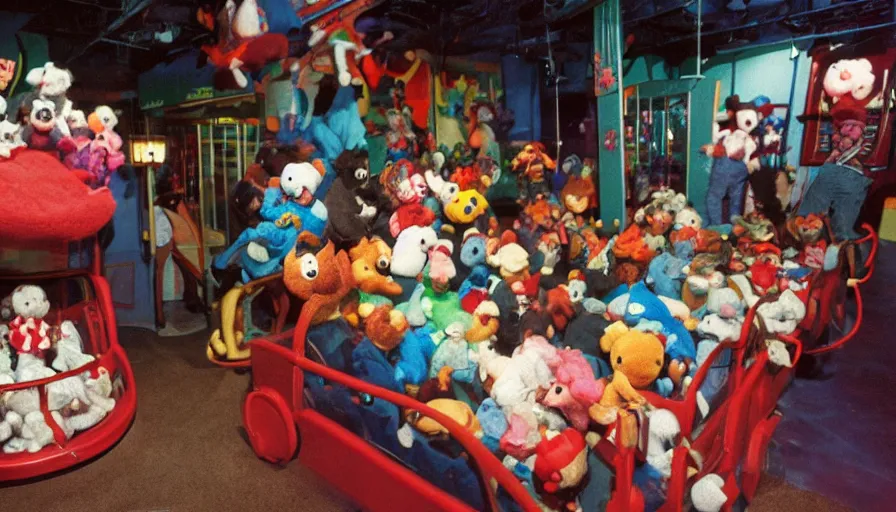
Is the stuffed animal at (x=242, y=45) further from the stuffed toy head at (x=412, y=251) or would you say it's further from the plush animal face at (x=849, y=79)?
the plush animal face at (x=849, y=79)

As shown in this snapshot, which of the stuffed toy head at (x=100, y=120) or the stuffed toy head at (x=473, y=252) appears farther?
the stuffed toy head at (x=100, y=120)

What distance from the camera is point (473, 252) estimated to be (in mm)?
3229

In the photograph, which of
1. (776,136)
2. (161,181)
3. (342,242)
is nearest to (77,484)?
(342,242)

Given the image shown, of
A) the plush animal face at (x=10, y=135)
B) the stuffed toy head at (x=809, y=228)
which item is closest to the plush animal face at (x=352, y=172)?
the plush animal face at (x=10, y=135)

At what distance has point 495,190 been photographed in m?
5.29

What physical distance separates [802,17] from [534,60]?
2.04 meters

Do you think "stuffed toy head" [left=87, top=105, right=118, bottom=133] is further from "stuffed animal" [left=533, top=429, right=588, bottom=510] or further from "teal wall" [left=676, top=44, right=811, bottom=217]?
"teal wall" [left=676, top=44, right=811, bottom=217]

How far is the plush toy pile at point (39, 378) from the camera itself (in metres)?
2.91

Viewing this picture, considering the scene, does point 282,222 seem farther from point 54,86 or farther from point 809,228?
point 809,228

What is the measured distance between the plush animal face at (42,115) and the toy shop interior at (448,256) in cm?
1

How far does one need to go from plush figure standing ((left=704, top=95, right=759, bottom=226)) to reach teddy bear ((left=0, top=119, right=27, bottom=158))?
14.0 feet

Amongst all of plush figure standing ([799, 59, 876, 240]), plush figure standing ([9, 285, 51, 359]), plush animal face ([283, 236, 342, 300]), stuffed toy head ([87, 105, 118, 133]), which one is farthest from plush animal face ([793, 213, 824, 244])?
plush figure standing ([9, 285, 51, 359])

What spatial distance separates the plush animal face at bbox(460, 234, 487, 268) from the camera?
3225mm

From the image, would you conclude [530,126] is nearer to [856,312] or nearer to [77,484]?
[856,312]
